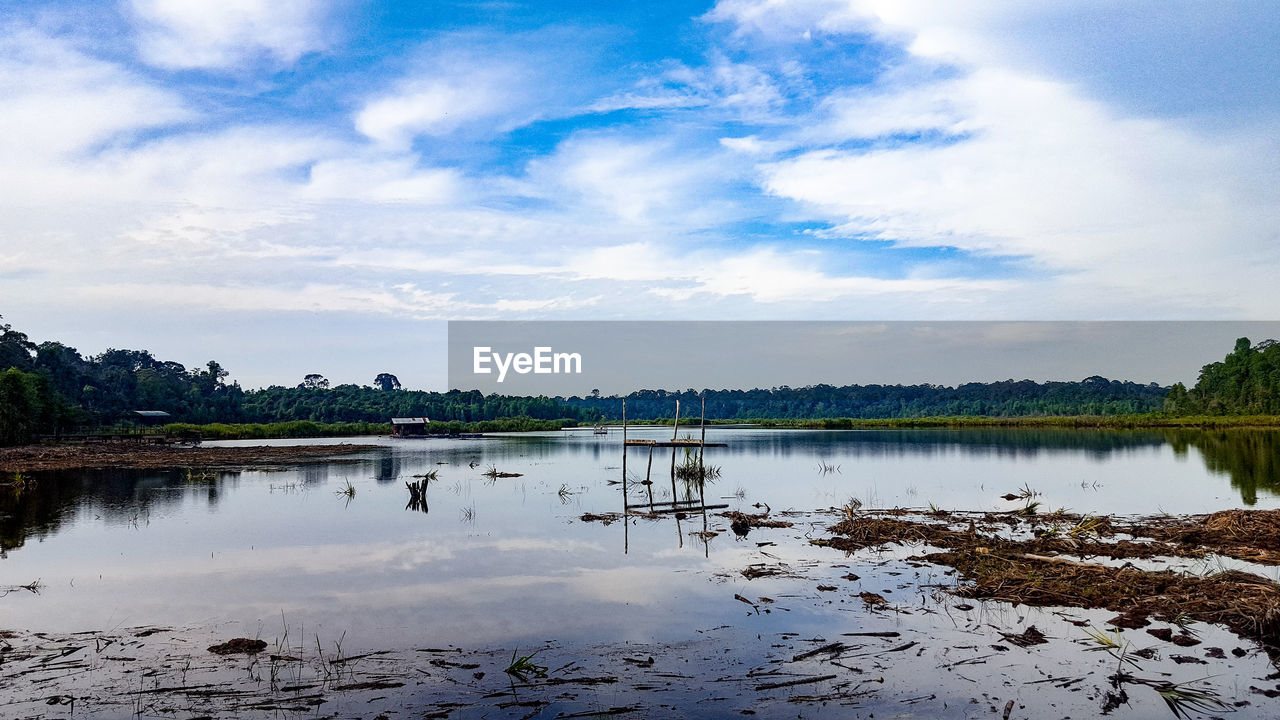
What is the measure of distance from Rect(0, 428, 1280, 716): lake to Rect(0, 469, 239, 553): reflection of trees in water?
15 cm

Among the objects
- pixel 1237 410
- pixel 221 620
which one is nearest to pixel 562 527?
pixel 221 620

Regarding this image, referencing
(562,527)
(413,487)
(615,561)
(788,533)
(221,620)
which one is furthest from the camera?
(413,487)

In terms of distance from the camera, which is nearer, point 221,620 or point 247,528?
point 221,620

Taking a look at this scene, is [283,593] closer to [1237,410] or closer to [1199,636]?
[1199,636]

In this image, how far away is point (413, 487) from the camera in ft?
76.1

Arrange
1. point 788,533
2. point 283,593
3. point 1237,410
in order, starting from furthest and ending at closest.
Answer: point 1237,410, point 788,533, point 283,593

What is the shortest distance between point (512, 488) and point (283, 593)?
1493 cm

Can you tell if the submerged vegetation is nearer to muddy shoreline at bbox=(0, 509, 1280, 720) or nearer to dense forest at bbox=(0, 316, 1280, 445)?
muddy shoreline at bbox=(0, 509, 1280, 720)

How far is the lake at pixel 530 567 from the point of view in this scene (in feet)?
28.6

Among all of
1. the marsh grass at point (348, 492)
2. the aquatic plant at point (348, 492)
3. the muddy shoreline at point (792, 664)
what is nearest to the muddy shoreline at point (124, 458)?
the marsh grass at point (348, 492)

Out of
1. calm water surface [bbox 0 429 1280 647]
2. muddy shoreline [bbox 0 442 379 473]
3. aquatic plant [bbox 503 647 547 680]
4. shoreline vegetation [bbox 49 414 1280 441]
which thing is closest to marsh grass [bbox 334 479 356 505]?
calm water surface [bbox 0 429 1280 647]

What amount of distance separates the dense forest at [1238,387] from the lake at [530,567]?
73405 millimetres

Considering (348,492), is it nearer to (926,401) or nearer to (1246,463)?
(1246,463)

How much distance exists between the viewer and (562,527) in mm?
17594
